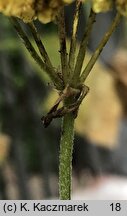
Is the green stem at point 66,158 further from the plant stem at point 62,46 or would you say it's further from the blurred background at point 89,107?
the blurred background at point 89,107

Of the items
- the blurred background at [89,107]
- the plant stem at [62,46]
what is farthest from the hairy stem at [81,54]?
the blurred background at [89,107]

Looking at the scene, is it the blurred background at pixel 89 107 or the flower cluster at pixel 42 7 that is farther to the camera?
the blurred background at pixel 89 107

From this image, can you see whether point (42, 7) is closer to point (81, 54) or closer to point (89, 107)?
point (81, 54)

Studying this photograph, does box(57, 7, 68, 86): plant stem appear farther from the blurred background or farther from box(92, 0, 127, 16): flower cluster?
the blurred background

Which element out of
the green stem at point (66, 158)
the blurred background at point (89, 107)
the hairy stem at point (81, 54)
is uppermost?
the blurred background at point (89, 107)

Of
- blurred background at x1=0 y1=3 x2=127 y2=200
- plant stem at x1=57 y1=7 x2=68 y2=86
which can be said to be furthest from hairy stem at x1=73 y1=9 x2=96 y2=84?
blurred background at x1=0 y1=3 x2=127 y2=200

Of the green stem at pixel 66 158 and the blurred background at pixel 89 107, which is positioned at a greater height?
the blurred background at pixel 89 107
